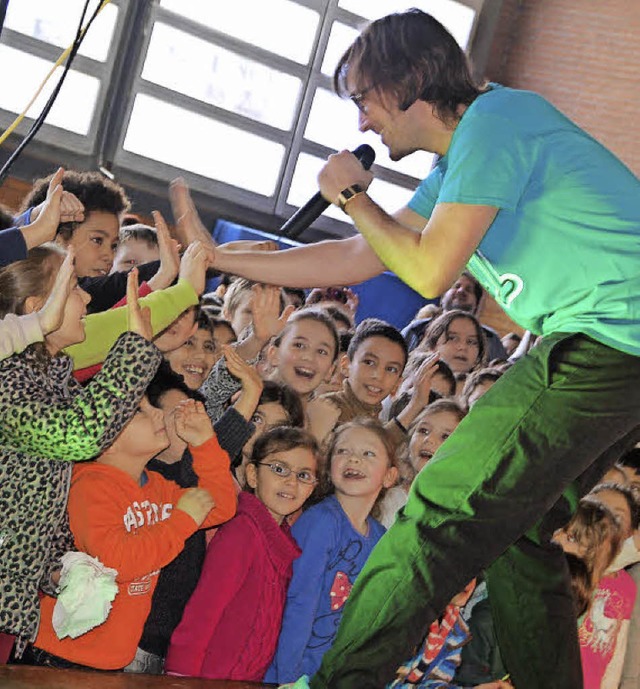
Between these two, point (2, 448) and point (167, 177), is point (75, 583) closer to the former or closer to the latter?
point (2, 448)

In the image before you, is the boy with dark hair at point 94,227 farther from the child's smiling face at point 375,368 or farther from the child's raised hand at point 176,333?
the child's smiling face at point 375,368

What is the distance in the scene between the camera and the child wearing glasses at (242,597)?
7.50ft

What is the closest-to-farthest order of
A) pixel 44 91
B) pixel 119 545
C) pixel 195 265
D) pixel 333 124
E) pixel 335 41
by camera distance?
pixel 119 545, pixel 195 265, pixel 44 91, pixel 335 41, pixel 333 124

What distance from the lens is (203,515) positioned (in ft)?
7.19

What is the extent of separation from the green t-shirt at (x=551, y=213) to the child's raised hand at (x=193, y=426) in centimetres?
73

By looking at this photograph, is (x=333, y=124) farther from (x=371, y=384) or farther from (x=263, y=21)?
(x=371, y=384)

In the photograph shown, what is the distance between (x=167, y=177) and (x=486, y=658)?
5.41 m

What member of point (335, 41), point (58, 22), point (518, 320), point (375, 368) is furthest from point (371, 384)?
point (335, 41)

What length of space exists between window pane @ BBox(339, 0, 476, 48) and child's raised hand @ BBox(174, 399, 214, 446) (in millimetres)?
6245

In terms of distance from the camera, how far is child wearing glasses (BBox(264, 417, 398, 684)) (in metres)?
2.39

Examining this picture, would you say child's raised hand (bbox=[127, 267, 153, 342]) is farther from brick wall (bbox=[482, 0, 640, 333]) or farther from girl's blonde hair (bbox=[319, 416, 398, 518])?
brick wall (bbox=[482, 0, 640, 333])

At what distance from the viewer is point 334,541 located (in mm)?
2518

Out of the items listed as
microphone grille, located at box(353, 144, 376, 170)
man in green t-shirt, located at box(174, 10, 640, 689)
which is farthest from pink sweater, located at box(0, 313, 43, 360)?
microphone grille, located at box(353, 144, 376, 170)

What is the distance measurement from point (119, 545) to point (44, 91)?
5.90 m
